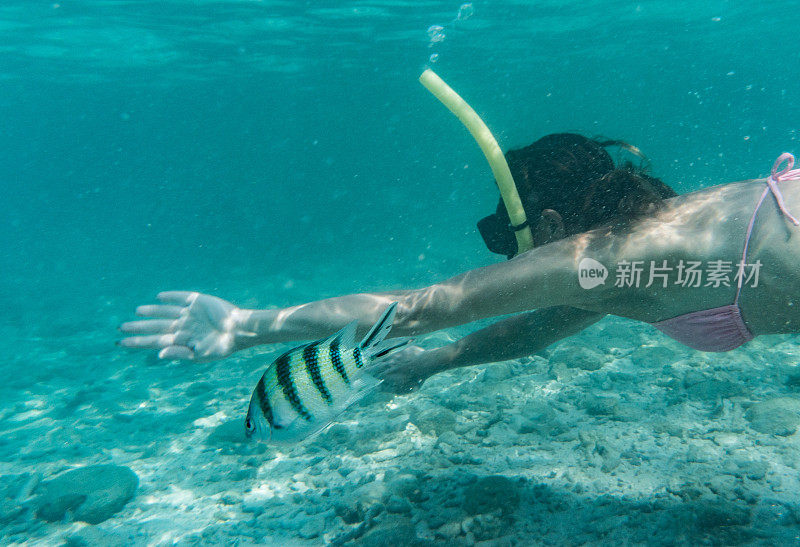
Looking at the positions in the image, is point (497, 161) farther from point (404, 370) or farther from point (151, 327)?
point (151, 327)

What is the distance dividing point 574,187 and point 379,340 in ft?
6.83

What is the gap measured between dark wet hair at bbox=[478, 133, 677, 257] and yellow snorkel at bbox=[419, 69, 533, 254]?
0.68 feet

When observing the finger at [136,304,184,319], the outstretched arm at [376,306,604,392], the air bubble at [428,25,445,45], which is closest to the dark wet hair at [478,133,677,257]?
the outstretched arm at [376,306,604,392]

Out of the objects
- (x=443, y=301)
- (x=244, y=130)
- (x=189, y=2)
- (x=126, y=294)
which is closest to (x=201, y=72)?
(x=189, y=2)

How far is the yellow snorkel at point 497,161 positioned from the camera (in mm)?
2766

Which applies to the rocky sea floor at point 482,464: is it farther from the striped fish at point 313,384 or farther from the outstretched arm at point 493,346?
the striped fish at point 313,384

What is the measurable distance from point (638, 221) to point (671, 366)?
379 cm

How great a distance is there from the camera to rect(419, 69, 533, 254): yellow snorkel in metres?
2.77

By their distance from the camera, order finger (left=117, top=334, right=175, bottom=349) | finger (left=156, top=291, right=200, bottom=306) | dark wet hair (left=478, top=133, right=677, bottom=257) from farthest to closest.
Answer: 1. dark wet hair (left=478, top=133, right=677, bottom=257)
2. finger (left=156, top=291, right=200, bottom=306)
3. finger (left=117, top=334, right=175, bottom=349)

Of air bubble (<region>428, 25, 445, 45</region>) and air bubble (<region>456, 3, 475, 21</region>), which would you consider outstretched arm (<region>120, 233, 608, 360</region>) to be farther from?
air bubble (<region>428, 25, 445, 45</region>)

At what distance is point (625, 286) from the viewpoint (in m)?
2.47

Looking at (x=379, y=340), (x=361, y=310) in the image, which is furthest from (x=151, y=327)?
(x=379, y=340)

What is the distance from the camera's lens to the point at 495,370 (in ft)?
19.4

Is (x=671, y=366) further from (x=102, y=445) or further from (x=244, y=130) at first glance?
(x=244, y=130)
